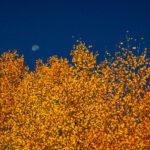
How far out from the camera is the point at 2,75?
68.7 metres

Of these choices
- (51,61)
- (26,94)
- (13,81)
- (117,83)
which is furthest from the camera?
(51,61)

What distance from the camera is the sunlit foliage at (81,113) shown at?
38562mm

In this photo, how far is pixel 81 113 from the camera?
4241cm

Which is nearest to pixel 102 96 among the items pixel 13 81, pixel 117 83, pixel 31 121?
pixel 117 83

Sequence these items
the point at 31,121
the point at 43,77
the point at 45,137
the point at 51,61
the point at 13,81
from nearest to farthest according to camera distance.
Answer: the point at 45,137 → the point at 31,121 → the point at 43,77 → the point at 13,81 → the point at 51,61

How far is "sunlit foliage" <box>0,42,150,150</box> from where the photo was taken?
1518 inches

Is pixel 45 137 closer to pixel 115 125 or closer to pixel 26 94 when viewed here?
pixel 115 125

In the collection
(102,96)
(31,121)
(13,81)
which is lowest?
(31,121)

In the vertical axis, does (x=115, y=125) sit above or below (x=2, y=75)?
below

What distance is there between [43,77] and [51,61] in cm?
1388

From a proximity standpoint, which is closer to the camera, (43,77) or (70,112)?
(70,112)

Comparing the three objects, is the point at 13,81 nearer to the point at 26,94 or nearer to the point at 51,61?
the point at 51,61

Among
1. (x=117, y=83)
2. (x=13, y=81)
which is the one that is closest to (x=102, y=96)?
(x=117, y=83)

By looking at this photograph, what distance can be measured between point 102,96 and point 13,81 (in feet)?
71.5
